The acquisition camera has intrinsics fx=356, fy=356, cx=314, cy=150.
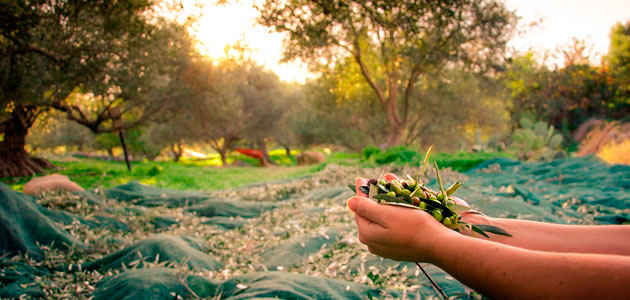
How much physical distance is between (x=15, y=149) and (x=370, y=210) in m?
15.4

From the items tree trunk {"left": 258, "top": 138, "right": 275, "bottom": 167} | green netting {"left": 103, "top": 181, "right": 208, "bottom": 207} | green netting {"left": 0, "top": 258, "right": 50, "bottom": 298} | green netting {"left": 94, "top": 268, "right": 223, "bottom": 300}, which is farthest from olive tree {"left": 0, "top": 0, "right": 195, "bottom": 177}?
tree trunk {"left": 258, "top": 138, "right": 275, "bottom": 167}

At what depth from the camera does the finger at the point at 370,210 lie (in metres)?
1.67

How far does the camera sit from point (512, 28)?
12930 mm

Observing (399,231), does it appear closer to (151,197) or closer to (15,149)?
(151,197)

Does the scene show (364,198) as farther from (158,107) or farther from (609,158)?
(158,107)

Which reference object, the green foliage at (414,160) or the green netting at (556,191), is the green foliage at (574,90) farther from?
the green netting at (556,191)

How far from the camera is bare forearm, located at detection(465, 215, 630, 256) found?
1.70 m

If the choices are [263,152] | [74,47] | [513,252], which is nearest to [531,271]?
[513,252]

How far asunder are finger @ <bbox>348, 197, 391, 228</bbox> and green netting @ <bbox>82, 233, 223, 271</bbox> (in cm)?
258

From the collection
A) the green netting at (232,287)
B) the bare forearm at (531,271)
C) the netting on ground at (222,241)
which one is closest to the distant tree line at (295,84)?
the netting on ground at (222,241)

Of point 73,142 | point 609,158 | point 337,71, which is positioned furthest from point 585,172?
point 73,142

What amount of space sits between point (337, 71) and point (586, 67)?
14.4 m

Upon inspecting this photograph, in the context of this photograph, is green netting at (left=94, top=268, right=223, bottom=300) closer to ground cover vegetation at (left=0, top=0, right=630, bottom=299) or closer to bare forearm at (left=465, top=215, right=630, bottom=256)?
ground cover vegetation at (left=0, top=0, right=630, bottom=299)

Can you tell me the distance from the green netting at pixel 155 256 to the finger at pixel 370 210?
2.58m
